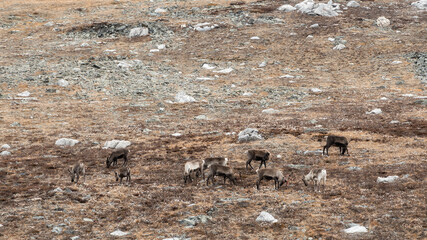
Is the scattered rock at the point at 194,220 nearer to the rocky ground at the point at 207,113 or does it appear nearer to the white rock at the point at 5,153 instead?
the rocky ground at the point at 207,113

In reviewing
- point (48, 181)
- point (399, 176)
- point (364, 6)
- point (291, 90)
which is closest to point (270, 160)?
point (399, 176)

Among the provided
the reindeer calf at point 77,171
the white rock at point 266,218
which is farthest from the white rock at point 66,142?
the white rock at point 266,218

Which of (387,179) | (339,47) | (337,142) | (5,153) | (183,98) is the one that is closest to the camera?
(387,179)

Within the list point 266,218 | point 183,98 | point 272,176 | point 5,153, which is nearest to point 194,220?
point 266,218

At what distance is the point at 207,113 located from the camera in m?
36.7

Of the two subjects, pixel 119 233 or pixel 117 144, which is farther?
pixel 117 144

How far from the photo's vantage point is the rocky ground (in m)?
15.9

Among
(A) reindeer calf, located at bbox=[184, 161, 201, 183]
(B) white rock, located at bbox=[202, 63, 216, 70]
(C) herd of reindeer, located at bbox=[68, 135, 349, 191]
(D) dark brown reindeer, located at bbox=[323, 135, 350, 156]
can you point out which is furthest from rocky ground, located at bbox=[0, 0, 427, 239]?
(D) dark brown reindeer, located at bbox=[323, 135, 350, 156]

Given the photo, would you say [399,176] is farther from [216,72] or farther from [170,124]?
[216,72]

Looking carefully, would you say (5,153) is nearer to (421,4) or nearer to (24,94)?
(24,94)

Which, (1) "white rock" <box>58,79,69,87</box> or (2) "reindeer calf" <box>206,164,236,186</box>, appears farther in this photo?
(1) "white rock" <box>58,79,69,87</box>

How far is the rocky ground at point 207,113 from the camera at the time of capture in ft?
52.1

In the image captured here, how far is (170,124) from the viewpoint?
33.0 metres

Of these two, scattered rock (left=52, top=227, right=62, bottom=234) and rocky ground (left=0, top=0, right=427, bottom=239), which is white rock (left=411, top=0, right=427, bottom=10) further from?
scattered rock (left=52, top=227, right=62, bottom=234)
